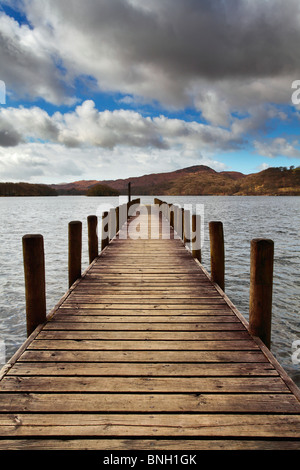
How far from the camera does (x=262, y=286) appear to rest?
3.24 metres

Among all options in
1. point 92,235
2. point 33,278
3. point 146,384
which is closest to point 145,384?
point 146,384

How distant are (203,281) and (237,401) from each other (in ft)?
10.7

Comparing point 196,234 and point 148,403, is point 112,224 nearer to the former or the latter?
point 196,234

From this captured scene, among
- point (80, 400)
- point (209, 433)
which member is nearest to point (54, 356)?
point (80, 400)

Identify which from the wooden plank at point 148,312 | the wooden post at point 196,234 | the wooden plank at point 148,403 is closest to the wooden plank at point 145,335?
the wooden plank at point 148,312

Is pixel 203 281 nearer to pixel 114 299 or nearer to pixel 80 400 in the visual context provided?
pixel 114 299

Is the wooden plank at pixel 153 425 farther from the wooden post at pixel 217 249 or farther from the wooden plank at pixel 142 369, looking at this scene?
the wooden post at pixel 217 249

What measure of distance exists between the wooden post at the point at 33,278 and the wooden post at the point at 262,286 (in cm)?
254

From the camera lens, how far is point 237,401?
7.22ft

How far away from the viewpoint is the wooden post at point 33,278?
3.46 meters

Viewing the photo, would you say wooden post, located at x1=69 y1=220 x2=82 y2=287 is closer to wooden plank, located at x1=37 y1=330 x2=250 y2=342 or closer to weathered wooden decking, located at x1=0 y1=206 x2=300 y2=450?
weathered wooden decking, located at x1=0 y1=206 x2=300 y2=450

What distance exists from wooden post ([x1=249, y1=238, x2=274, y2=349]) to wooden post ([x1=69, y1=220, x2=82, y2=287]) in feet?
10.4

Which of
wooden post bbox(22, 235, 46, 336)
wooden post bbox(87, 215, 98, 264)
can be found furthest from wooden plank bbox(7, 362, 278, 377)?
wooden post bbox(87, 215, 98, 264)

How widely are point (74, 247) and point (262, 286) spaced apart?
130 inches
